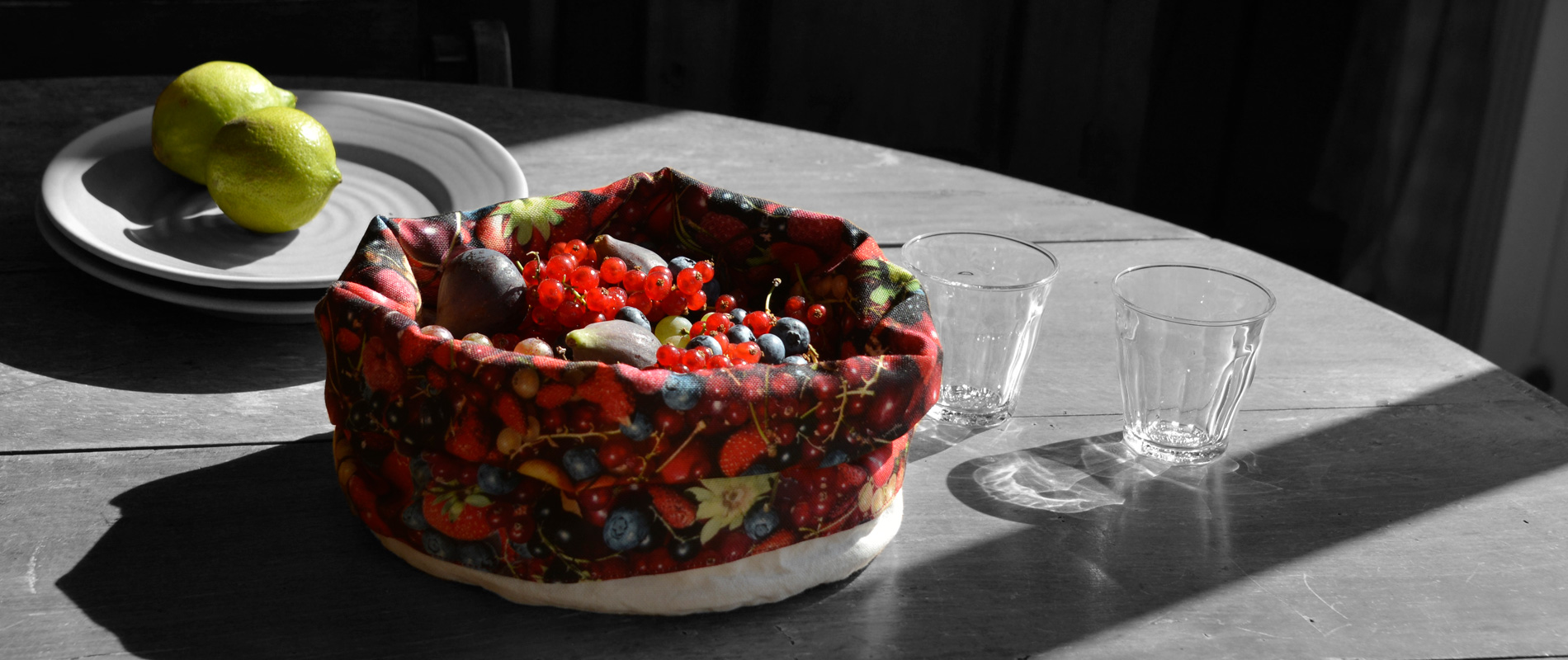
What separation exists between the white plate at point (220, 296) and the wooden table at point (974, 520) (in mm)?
24

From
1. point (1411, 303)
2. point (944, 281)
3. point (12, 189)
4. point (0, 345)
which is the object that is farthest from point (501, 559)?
point (1411, 303)

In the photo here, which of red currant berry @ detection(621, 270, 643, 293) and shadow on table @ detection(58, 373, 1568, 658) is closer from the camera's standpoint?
shadow on table @ detection(58, 373, 1568, 658)

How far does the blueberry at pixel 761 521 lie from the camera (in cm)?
65

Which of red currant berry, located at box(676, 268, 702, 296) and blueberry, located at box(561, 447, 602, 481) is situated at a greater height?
red currant berry, located at box(676, 268, 702, 296)

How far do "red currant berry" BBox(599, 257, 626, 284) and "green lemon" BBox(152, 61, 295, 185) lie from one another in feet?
1.53

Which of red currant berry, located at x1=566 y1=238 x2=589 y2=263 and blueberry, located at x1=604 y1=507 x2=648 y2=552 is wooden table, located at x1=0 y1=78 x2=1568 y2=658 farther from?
red currant berry, located at x1=566 y1=238 x2=589 y2=263

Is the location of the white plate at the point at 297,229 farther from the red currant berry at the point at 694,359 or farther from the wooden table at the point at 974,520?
the red currant berry at the point at 694,359

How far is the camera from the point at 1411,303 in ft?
7.27

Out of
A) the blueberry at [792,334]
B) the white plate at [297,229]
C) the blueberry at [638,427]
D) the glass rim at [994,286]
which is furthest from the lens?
the white plate at [297,229]

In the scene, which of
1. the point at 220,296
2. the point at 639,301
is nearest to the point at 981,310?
the point at 639,301

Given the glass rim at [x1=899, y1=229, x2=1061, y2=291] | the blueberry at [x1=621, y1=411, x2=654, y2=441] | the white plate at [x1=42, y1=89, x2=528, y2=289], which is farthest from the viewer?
the white plate at [x1=42, y1=89, x2=528, y2=289]

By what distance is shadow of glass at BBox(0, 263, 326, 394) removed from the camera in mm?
874

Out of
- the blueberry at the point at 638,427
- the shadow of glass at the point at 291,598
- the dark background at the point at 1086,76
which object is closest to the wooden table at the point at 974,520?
the shadow of glass at the point at 291,598

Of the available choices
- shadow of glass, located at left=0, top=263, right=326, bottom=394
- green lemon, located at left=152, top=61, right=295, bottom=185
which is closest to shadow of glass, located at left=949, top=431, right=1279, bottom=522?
shadow of glass, located at left=0, top=263, right=326, bottom=394
